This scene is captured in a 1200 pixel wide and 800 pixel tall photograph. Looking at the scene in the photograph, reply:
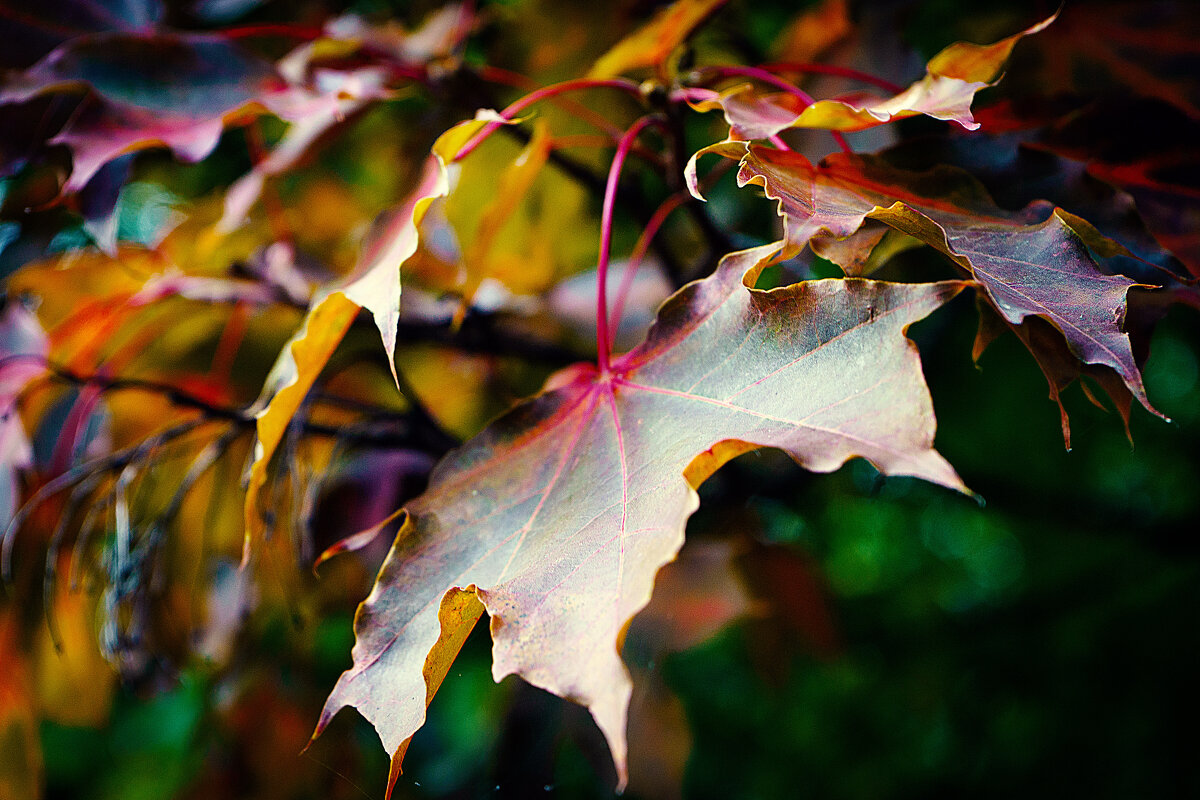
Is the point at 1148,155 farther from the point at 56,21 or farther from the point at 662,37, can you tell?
the point at 56,21

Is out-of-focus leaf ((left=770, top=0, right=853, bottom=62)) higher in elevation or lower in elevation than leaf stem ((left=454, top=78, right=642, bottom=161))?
lower

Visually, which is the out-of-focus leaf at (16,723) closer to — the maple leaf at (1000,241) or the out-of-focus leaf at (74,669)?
the out-of-focus leaf at (74,669)

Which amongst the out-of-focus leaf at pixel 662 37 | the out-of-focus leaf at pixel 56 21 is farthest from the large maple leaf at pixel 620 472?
the out-of-focus leaf at pixel 56 21

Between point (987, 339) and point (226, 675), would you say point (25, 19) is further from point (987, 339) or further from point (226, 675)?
point (987, 339)

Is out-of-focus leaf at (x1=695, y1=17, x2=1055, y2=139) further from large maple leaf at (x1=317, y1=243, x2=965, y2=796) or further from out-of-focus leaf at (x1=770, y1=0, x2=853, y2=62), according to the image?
out-of-focus leaf at (x1=770, y1=0, x2=853, y2=62)

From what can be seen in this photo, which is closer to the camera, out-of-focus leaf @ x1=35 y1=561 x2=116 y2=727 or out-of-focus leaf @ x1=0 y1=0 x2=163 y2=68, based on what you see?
Result: out-of-focus leaf @ x1=0 y1=0 x2=163 y2=68

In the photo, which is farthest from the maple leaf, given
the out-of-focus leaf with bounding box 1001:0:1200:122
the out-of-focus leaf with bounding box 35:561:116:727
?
the out-of-focus leaf with bounding box 35:561:116:727
